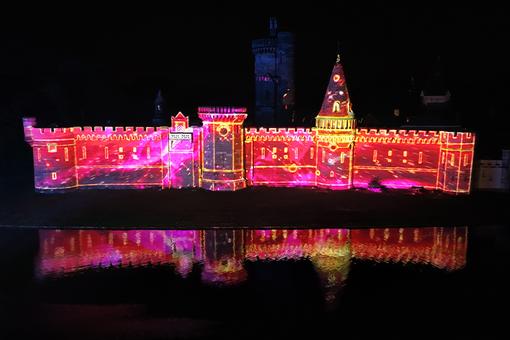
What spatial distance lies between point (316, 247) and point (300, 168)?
17.3m

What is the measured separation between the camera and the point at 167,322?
19031mm

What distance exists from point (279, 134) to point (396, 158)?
10.9 metres

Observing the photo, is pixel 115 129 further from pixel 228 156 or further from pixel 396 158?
pixel 396 158

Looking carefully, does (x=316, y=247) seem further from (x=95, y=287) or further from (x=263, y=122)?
(x=263, y=122)

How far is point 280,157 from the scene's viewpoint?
44.3m

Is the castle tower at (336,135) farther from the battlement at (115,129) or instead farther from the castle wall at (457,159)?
the battlement at (115,129)

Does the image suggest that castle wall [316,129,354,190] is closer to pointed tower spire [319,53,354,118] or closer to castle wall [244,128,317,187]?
castle wall [244,128,317,187]

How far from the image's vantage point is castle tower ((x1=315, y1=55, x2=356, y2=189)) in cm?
4173

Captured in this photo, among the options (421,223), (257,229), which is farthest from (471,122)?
(257,229)

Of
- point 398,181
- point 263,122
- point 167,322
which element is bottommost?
point 167,322

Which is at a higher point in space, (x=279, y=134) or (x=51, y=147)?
(x=279, y=134)

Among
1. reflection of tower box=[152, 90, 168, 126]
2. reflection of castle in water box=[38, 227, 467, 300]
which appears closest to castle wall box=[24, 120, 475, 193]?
reflection of tower box=[152, 90, 168, 126]

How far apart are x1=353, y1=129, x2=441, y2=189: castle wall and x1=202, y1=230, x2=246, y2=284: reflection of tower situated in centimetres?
1746

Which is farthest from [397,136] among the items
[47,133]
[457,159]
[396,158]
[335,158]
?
[47,133]
